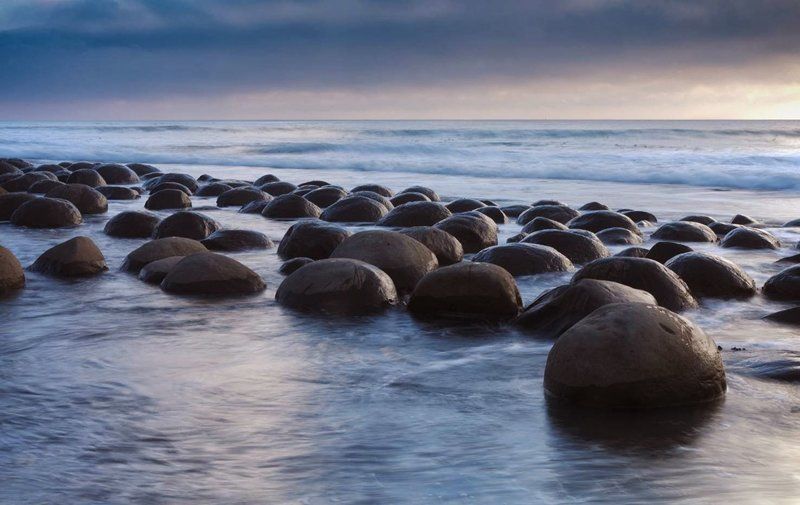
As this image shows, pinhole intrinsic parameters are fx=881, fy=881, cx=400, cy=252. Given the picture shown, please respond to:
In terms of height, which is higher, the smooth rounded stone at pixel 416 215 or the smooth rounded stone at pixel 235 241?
the smooth rounded stone at pixel 416 215

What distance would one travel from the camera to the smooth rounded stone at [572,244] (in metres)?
6.52

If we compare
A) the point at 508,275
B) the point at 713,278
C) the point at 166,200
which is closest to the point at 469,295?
the point at 508,275

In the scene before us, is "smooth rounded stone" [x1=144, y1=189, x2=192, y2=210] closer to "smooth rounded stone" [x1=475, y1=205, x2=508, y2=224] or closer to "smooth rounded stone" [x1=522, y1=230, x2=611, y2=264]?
"smooth rounded stone" [x1=475, y1=205, x2=508, y2=224]

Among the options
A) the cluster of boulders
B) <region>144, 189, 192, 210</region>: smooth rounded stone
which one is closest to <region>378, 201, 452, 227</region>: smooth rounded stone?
the cluster of boulders

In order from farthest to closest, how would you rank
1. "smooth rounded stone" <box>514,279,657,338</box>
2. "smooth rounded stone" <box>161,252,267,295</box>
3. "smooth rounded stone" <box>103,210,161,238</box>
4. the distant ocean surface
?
the distant ocean surface, "smooth rounded stone" <box>103,210,161,238</box>, "smooth rounded stone" <box>161,252,267,295</box>, "smooth rounded stone" <box>514,279,657,338</box>

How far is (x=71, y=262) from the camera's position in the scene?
594 cm

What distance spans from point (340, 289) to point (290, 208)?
4927 mm

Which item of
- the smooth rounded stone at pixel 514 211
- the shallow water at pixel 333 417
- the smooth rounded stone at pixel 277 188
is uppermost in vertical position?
the smooth rounded stone at pixel 277 188

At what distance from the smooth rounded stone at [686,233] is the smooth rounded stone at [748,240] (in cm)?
29

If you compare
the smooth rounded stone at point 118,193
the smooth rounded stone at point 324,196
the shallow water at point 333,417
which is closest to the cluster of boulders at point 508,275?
the shallow water at point 333,417

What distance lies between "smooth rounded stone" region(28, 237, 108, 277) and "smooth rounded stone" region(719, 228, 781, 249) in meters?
5.09

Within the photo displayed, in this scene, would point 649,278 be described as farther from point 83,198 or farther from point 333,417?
point 83,198

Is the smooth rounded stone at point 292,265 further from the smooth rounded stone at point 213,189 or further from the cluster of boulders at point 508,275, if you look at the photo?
the smooth rounded stone at point 213,189

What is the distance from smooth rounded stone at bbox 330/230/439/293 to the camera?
5.37 meters
